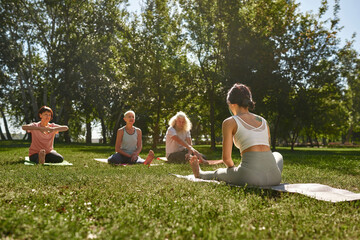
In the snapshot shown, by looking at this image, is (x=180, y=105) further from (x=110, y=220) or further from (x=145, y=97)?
(x=110, y=220)

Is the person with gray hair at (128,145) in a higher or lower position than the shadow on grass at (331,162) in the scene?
higher

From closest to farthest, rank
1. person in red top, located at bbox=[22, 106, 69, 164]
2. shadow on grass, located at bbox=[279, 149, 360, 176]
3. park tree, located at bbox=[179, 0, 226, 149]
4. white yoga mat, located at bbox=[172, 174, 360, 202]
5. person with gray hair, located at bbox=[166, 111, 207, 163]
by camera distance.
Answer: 1. white yoga mat, located at bbox=[172, 174, 360, 202]
2. shadow on grass, located at bbox=[279, 149, 360, 176]
3. person in red top, located at bbox=[22, 106, 69, 164]
4. person with gray hair, located at bbox=[166, 111, 207, 163]
5. park tree, located at bbox=[179, 0, 226, 149]

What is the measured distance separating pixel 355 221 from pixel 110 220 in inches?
107

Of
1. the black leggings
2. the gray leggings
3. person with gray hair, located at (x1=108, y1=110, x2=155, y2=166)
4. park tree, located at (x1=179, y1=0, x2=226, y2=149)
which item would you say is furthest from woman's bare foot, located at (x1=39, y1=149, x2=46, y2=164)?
park tree, located at (x1=179, y1=0, x2=226, y2=149)

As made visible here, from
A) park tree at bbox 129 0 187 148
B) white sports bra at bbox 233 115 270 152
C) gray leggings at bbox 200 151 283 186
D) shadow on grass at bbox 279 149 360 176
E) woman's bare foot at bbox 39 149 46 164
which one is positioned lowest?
shadow on grass at bbox 279 149 360 176

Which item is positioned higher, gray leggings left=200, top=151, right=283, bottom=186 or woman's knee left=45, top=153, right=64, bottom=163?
gray leggings left=200, top=151, right=283, bottom=186

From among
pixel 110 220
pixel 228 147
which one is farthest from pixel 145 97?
pixel 110 220

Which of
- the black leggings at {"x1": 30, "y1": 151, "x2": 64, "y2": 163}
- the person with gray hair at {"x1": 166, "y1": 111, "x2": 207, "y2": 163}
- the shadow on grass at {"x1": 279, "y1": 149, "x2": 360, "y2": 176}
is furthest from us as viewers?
the person with gray hair at {"x1": 166, "y1": 111, "x2": 207, "y2": 163}

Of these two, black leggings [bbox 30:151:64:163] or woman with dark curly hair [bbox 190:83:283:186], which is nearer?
woman with dark curly hair [bbox 190:83:283:186]

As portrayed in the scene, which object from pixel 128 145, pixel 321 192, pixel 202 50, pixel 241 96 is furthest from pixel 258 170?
pixel 202 50

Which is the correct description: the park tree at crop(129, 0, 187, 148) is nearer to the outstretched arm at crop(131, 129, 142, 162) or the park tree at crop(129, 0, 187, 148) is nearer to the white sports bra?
the outstretched arm at crop(131, 129, 142, 162)

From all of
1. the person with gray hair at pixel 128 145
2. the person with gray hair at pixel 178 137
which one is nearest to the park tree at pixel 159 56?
the person with gray hair at pixel 178 137

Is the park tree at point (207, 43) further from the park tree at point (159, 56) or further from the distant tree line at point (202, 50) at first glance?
the park tree at point (159, 56)

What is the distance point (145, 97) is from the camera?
2559 centimetres
